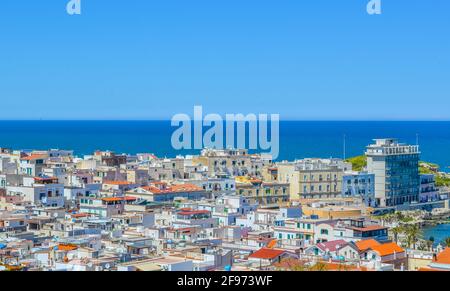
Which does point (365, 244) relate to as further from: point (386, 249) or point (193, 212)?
point (193, 212)

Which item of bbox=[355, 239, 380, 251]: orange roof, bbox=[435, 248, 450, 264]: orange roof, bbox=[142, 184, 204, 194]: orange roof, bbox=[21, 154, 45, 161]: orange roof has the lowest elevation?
bbox=[435, 248, 450, 264]: orange roof

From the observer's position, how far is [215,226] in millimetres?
11547

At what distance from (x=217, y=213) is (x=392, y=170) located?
24.4 feet

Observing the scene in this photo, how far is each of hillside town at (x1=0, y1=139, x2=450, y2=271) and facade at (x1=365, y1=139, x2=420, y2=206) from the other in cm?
2

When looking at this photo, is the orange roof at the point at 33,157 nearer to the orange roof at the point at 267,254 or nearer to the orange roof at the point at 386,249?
the orange roof at the point at 267,254

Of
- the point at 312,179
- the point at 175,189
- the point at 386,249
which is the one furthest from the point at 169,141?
the point at 386,249

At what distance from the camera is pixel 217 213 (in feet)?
40.6

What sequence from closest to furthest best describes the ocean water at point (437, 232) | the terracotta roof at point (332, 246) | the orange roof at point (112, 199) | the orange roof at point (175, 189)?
the terracotta roof at point (332, 246) → the orange roof at point (112, 199) → the ocean water at point (437, 232) → the orange roof at point (175, 189)

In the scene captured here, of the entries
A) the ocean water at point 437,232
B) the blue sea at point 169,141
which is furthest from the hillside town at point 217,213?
the blue sea at point 169,141

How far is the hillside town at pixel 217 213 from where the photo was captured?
7.77 meters

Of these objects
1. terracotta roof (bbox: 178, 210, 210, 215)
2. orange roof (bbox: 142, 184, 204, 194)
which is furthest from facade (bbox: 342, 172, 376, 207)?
terracotta roof (bbox: 178, 210, 210, 215)

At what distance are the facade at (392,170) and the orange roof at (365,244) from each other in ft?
31.7

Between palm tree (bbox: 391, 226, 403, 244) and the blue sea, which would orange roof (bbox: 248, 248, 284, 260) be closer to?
palm tree (bbox: 391, 226, 403, 244)

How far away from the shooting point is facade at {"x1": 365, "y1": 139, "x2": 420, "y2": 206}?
18.5 meters
